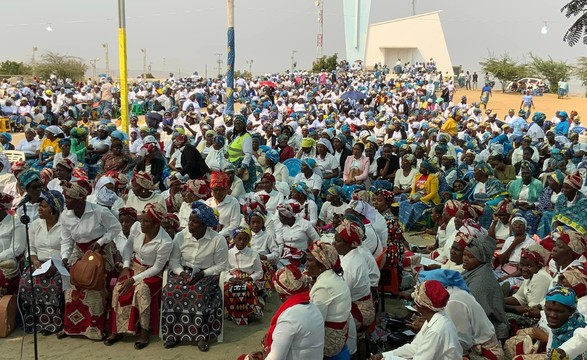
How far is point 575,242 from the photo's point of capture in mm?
5137

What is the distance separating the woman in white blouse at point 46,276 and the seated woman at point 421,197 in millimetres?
5720

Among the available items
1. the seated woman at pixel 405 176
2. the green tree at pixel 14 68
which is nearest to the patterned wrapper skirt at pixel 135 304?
the seated woman at pixel 405 176

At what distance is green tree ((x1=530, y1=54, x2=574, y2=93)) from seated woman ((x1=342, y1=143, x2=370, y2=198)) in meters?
36.7

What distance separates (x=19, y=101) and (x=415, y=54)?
118 ft

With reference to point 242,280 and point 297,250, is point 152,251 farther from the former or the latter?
point 297,250

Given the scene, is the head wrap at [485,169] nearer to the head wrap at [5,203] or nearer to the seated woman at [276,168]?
the seated woman at [276,168]

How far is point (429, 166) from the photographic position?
1039 cm

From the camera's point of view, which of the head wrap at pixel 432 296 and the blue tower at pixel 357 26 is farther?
the blue tower at pixel 357 26

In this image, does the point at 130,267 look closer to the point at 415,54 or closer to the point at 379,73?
the point at 379,73

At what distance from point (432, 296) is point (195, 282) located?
2534mm

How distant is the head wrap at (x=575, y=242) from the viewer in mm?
5125

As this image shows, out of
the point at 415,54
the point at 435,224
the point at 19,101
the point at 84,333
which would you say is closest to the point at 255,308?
the point at 84,333

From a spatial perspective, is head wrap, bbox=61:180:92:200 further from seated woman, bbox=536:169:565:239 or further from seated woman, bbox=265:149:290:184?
seated woman, bbox=536:169:565:239

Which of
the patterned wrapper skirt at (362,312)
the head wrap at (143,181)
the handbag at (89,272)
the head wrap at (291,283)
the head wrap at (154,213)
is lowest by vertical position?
the patterned wrapper skirt at (362,312)
